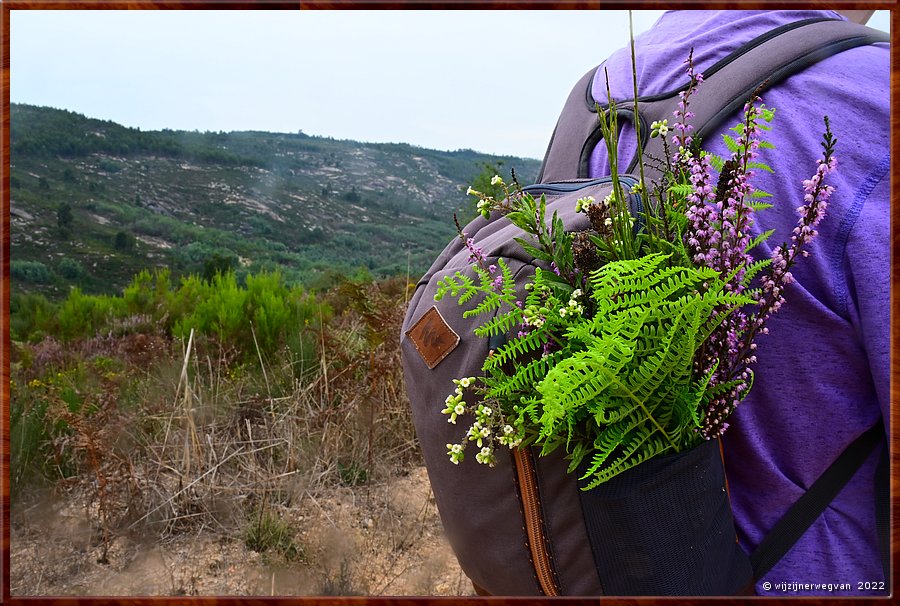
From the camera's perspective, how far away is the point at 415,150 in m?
15.5

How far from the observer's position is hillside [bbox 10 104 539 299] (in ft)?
26.1

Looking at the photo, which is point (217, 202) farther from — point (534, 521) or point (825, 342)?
point (825, 342)

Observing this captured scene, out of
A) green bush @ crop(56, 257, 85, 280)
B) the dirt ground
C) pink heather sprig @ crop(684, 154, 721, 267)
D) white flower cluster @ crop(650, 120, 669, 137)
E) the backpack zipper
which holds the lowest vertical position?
the dirt ground

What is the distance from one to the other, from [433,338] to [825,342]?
0.60 m

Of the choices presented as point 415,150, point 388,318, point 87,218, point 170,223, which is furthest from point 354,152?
point 388,318

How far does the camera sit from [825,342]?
1.00 m

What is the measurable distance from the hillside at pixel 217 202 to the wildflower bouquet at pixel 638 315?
20.1ft

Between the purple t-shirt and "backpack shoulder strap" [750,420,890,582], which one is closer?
the purple t-shirt

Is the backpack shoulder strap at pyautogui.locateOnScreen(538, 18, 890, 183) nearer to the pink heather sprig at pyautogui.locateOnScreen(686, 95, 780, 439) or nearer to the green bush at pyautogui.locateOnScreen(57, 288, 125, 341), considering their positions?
the pink heather sprig at pyautogui.locateOnScreen(686, 95, 780, 439)

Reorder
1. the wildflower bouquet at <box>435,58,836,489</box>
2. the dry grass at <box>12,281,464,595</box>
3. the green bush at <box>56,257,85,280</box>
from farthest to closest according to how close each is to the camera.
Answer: the green bush at <box>56,257,85,280</box>
the dry grass at <box>12,281,464,595</box>
the wildflower bouquet at <box>435,58,836,489</box>

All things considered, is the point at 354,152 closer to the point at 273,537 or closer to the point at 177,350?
the point at 177,350

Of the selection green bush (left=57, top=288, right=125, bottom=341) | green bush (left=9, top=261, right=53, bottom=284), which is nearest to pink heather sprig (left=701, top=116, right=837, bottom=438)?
green bush (left=57, top=288, right=125, bottom=341)

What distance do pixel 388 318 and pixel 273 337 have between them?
1.36 meters

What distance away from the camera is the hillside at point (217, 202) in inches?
314
